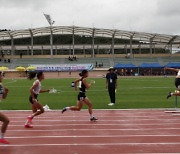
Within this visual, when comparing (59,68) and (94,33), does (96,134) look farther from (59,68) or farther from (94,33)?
(94,33)

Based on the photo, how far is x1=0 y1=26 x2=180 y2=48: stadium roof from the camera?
61594 millimetres

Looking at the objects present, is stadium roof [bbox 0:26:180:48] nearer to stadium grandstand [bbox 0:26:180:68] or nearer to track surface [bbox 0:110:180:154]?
stadium grandstand [bbox 0:26:180:68]

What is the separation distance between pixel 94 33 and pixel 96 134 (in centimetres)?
5600

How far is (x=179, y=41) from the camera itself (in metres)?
67.7

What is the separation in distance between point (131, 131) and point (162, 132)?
800 millimetres

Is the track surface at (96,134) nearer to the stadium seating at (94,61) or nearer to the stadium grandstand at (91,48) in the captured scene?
the stadium grandstand at (91,48)

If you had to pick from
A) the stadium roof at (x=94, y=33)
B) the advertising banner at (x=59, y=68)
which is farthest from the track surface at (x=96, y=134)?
the advertising banner at (x=59, y=68)

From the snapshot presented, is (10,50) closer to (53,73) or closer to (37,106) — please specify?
(53,73)

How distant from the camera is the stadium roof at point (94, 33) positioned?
202 feet

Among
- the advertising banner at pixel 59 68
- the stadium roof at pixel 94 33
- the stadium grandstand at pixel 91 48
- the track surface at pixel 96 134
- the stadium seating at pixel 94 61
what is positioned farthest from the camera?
the stadium seating at pixel 94 61

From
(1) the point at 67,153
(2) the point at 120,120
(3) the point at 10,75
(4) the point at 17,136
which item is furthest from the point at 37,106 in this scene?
(3) the point at 10,75

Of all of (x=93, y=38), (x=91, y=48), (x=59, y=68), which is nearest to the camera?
(x=59, y=68)

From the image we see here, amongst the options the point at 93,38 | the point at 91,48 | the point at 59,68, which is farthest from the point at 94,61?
the point at 59,68

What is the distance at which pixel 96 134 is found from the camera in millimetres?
8750
